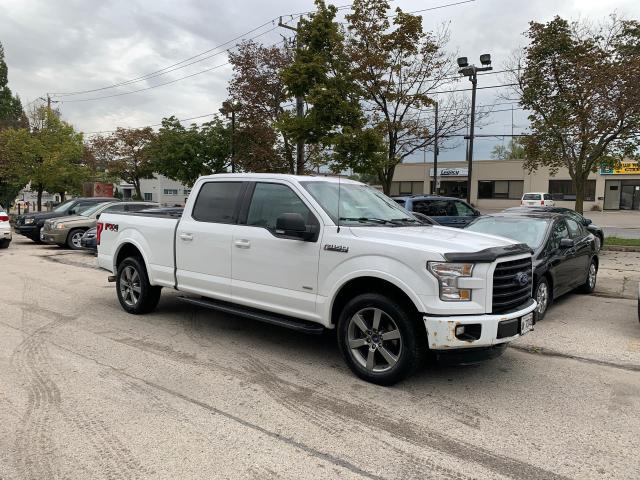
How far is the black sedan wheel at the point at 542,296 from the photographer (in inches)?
267

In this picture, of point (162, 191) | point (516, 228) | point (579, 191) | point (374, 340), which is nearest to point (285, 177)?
point (374, 340)

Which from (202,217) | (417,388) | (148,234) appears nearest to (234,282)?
(202,217)

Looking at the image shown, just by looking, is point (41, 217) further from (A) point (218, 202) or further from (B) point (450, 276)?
(B) point (450, 276)

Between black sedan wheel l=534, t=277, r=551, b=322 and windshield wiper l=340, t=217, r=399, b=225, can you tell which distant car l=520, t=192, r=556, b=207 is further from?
windshield wiper l=340, t=217, r=399, b=225

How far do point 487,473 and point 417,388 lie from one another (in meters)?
1.38

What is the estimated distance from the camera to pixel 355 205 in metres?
5.34

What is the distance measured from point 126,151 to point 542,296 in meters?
46.2

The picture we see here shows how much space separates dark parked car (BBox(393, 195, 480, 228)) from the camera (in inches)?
522

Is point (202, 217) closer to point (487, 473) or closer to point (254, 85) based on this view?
point (487, 473)

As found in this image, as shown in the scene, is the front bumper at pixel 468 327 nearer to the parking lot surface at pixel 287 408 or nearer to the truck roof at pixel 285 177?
the parking lot surface at pixel 287 408

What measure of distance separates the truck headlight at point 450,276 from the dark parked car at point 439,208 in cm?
900

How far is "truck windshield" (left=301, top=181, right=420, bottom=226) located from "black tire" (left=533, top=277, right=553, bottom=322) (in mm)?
2358

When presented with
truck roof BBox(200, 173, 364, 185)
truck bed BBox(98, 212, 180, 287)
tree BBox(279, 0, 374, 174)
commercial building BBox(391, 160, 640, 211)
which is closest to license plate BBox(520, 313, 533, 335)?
truck roof BBox(200, 173, 364, 185)

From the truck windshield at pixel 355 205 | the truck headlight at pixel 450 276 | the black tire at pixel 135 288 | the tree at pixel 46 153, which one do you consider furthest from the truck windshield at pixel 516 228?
the tree at pixel 46 153
